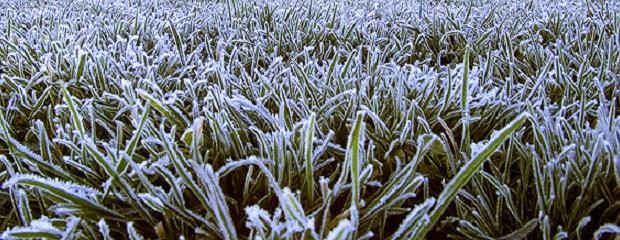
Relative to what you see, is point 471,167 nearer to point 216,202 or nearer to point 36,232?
point 216,202

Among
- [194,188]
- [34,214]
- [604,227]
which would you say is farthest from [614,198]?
[34,214]

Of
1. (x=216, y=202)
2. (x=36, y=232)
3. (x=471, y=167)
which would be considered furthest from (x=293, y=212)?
(x=36, y=232)

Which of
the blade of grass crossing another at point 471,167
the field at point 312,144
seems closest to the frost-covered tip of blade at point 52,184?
the field at point 312,144

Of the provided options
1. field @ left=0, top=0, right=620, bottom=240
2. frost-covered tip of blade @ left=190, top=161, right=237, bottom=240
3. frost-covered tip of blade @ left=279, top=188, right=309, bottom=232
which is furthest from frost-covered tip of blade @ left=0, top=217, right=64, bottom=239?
frost-covered tip of blade @ left=279, top=188, right=309, bottom=232

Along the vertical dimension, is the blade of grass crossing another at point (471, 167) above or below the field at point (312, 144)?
above

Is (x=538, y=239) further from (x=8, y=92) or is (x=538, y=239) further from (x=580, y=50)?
(x=8, y=92)

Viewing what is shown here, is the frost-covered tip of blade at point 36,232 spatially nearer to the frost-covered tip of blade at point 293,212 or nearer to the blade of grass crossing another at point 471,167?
the frost-covered tip of blade at point 293,212

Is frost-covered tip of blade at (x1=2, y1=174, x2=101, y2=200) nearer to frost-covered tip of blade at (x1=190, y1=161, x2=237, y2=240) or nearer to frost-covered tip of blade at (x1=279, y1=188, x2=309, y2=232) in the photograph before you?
frost-covered tip of blade at (x1=190, y1=161, x2=237, y2=240)

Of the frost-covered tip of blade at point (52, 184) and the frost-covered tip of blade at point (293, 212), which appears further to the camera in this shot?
the frost-covered tip of blade at point (52, 184)

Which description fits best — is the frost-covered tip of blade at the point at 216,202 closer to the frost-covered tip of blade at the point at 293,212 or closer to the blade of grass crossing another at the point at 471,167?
the frost-covered tip of blade at the point at 293,212
